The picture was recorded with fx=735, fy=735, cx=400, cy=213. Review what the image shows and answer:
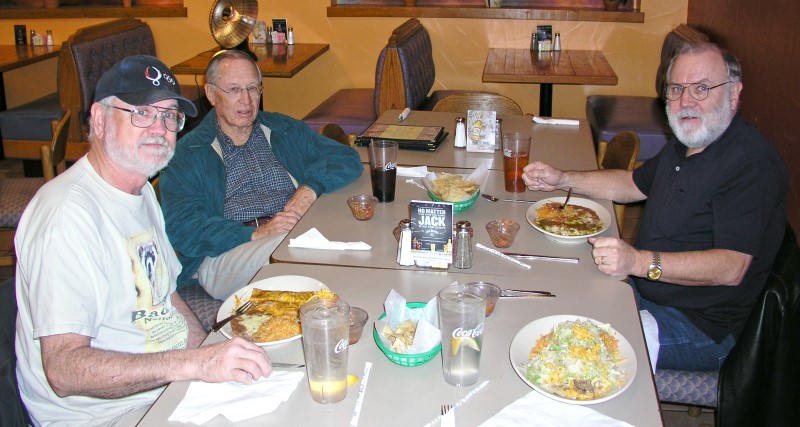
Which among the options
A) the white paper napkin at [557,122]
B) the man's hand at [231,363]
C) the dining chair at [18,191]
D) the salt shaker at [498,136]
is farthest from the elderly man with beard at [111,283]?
the white paper napkin at [557,122]

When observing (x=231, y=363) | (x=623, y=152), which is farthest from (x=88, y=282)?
(x=623, y=152)

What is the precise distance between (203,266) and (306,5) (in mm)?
3887

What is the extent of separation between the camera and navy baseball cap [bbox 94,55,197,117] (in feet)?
5.74

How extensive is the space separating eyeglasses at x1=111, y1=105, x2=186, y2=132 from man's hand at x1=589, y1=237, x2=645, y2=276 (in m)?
1.15

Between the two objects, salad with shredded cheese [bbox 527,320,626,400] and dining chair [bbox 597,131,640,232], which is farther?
dining chair [bbox 597,131,640,232]

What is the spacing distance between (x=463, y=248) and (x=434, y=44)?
423 cm

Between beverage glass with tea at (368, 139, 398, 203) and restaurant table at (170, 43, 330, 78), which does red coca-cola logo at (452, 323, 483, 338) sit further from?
restaurant table at (170, 43, 330, 78)

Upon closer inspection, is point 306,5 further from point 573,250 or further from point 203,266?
point 573,250

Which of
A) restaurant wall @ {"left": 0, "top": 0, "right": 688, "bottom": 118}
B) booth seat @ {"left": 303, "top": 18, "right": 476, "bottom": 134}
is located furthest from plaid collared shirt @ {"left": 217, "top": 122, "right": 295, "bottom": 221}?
restaurant wall @ {"left": 0, "top": 0, "right": 688, "bottom": 118}

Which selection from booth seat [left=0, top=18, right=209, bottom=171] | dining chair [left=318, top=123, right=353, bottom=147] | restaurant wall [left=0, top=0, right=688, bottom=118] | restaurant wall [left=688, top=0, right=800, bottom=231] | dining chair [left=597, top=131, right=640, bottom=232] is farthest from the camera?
restaurant wall [left=0, top=0, right=688, bottom=118]

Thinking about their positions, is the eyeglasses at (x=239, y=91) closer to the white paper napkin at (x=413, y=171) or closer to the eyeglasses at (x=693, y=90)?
the white paper napkin at (x=413, y=171)

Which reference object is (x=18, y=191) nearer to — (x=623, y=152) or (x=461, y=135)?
(x=461, y=135)

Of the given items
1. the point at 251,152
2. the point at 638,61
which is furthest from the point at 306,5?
the point at 251,152

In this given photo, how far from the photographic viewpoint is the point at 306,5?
234 inches
